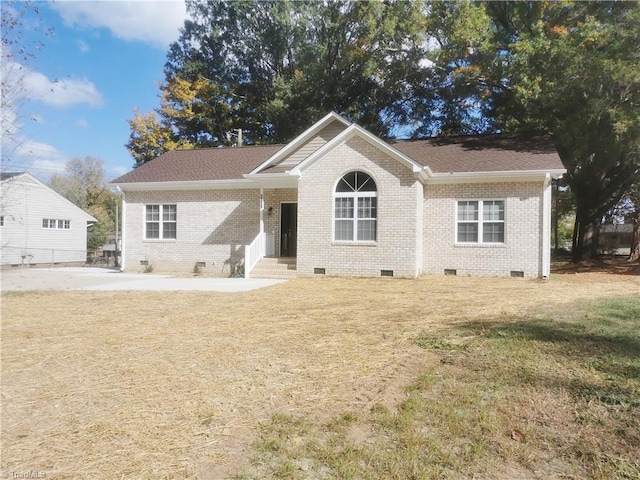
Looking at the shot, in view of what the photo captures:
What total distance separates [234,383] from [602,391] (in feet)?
11.0

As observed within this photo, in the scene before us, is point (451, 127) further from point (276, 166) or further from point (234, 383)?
point (234, 383)

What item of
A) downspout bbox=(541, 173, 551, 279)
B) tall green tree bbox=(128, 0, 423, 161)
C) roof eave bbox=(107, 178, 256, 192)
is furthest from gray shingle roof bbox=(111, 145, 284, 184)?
downspout bbox=(541, 173, 551, 279)

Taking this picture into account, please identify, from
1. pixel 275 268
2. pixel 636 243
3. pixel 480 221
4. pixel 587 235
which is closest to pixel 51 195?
pixel 275 268

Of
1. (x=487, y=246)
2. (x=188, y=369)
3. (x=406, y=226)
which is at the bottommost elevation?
(x=188, y=369)

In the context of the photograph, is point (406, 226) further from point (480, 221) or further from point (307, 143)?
point (307, 143)

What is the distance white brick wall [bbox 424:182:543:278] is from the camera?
1412cm

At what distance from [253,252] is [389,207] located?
4988 millimetres

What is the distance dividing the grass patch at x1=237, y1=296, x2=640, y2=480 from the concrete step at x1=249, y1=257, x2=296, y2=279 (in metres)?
10.3

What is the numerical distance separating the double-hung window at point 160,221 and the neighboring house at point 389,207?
5.36 ft

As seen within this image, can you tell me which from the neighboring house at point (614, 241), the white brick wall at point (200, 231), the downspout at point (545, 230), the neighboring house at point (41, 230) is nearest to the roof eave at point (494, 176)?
the downspout at point (545, 230)

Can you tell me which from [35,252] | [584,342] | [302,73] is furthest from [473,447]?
[35,252]

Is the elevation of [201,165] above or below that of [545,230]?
above

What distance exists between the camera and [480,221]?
14633 mm

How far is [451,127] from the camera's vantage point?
25.3 meters
